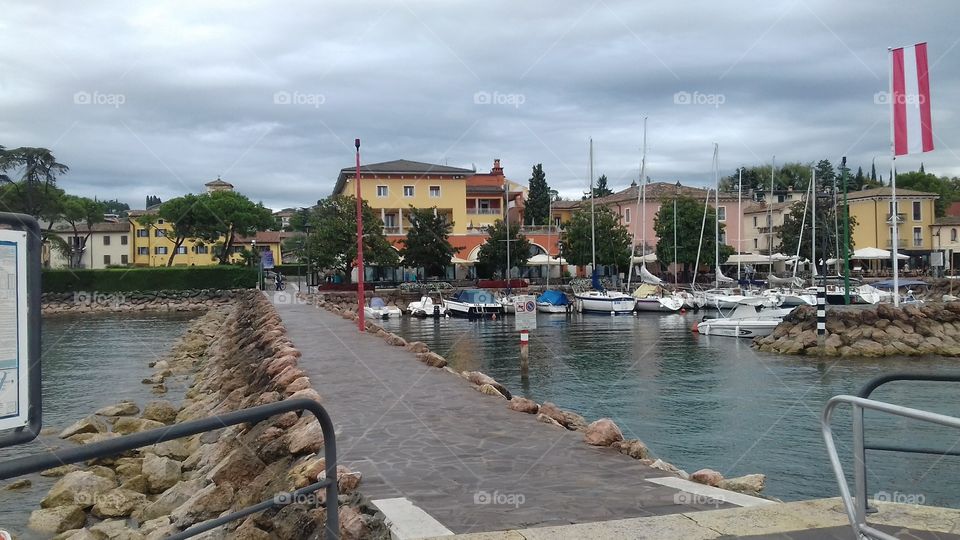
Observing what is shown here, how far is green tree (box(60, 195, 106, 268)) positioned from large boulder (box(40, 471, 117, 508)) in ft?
225

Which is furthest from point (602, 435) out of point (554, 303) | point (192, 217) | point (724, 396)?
point (192, 217)

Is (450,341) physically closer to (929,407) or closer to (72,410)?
(72,410)

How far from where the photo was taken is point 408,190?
69875 mm

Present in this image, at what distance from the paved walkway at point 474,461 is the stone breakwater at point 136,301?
191ft

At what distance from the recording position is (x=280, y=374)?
1328 cm

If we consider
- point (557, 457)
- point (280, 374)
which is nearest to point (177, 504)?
point (280, 374)

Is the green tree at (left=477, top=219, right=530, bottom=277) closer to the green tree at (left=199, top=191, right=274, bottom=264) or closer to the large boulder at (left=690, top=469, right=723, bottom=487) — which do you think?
the green tree at (left=199, top=191, right=274, bottom=264)

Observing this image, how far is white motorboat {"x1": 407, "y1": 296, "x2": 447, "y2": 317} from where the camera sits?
52844 millimetres

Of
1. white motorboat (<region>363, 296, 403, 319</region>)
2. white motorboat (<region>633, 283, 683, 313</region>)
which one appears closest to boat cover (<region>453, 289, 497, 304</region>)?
white motorboat (<region>363, 296, 403, 319</region>)

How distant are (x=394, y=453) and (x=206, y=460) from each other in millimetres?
4904

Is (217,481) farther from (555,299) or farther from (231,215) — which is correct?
(231,215)

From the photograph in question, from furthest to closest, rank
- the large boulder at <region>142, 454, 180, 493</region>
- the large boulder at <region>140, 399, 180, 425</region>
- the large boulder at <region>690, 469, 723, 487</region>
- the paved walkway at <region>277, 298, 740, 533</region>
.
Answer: the large boulder at <region>140, 399, 180, 425</region> < the large boulder at <region>142, 454, 180, 493</region> < the large boulder at <region>690, 469, 723, 487</region> < the paved walkway at <region>277, 298, 740, 533</region>

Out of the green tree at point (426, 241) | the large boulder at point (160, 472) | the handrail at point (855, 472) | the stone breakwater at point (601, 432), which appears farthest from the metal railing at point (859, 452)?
the green tree at point (426, 241)

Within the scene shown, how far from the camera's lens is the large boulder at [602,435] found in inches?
338
